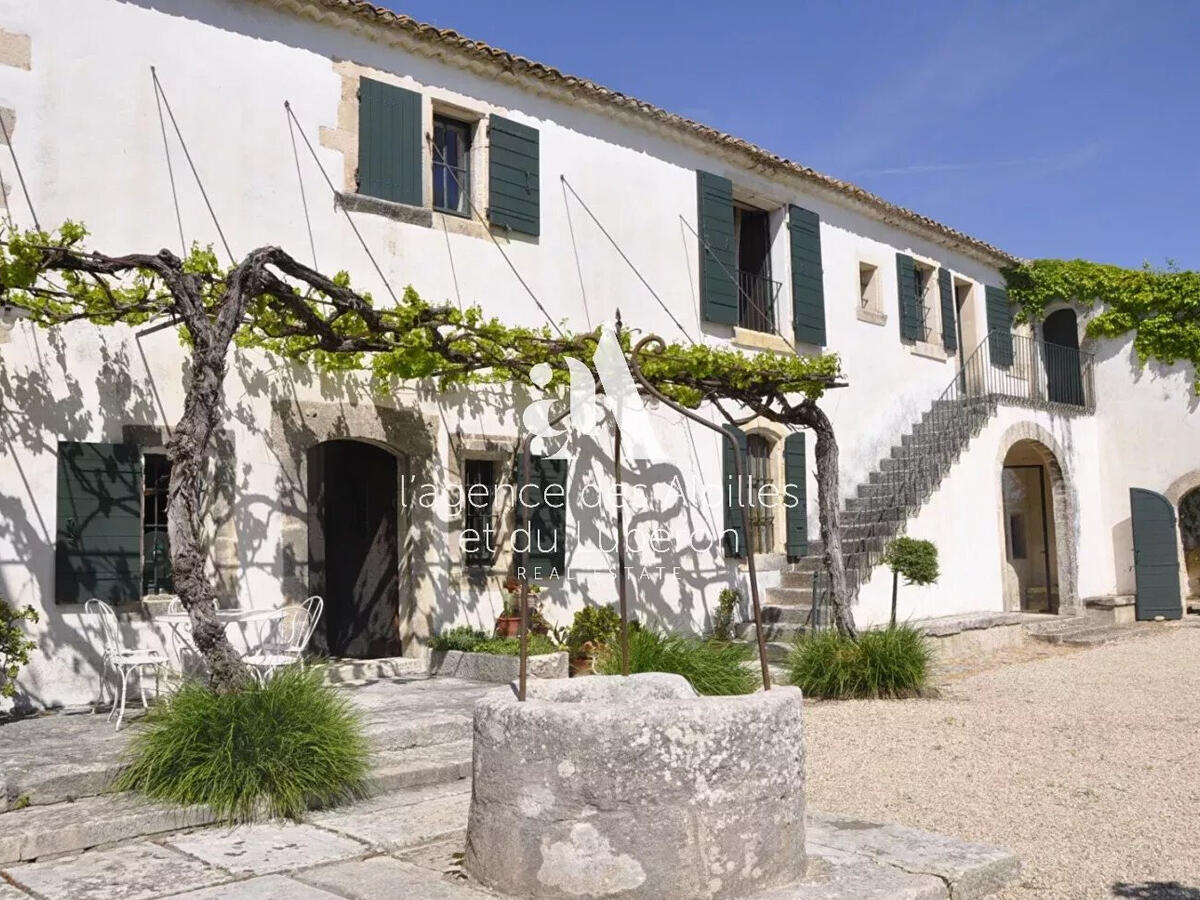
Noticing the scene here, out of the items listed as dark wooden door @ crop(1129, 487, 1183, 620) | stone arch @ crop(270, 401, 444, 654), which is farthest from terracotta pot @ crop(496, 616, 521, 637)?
dark wooden door @ crop(1129, 487, 1183, 620)

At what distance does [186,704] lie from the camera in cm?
498

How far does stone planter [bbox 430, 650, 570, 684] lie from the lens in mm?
8398

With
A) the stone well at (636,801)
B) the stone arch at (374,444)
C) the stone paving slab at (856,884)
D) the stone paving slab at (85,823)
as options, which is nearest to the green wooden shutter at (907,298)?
the stone arch at (374,444)

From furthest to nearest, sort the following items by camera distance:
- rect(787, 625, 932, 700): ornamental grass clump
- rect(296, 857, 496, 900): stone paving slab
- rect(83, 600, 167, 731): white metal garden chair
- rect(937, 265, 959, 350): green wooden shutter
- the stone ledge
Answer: rect(937, 265, 959, 350): green wooden shutter, the stone ledge, rect(787, 625, 932, 700): ornamental grass clump, rect(83, 600, 167, 731): white metal garden chair, rect(296, 857, 496, 900): stone paving slab

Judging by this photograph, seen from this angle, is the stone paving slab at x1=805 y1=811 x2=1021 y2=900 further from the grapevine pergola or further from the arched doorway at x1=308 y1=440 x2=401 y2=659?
the arched doorway at x1=308 y1=440 x2=401 y2=659

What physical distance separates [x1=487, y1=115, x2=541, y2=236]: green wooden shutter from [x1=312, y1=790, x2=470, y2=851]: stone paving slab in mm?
5976

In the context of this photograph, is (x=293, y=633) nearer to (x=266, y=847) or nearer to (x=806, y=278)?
(x=266, y=847)

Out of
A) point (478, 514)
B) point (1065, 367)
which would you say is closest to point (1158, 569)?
point (1065, 367)

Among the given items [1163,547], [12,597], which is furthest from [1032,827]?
[1163,547]

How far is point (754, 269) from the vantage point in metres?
13.2

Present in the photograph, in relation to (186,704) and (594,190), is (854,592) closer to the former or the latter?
(594,190)

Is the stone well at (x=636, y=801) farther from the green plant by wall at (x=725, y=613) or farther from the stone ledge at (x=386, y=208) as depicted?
the green plant by wall at (x=725, y=613)

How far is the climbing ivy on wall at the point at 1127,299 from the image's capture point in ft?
51.3

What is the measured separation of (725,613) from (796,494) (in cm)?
191
